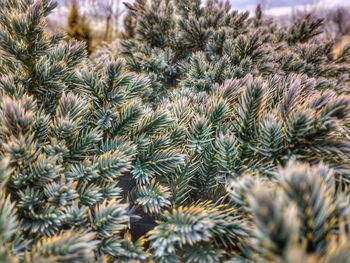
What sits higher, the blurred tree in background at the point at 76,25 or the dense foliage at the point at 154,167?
the blurred tree in background at the point at 76,25

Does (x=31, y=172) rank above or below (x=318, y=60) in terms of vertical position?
below

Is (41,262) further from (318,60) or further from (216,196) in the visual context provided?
(318,60)

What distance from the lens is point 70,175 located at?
3.16ft

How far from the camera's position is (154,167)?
1125 mm

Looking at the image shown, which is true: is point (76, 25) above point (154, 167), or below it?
above

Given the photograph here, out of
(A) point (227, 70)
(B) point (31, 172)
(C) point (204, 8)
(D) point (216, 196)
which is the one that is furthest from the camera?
(C) point (204, 8)

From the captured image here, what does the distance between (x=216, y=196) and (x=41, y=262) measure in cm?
71

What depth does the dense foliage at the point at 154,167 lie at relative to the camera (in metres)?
0.64

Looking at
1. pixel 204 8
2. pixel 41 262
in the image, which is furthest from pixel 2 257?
pixel 204 8

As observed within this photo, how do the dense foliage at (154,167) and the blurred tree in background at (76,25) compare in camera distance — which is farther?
the blurred tree in background at (76,25)

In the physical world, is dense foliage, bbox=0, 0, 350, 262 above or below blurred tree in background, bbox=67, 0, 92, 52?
below

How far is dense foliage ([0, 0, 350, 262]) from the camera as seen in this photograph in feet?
2.11

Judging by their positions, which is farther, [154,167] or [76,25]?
[76,25]

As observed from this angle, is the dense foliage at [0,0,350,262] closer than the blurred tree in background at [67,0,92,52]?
Yes
